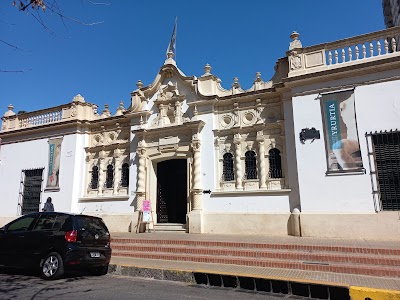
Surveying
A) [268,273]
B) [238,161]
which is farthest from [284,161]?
[268,273]

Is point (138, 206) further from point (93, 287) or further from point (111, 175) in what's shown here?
point (93, 287)

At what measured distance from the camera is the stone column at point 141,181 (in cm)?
1527

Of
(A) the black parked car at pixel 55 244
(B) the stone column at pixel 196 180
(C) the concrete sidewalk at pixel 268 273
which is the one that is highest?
(B) the stone column at pixel 196 180

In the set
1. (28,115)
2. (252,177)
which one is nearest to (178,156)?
(252,177)

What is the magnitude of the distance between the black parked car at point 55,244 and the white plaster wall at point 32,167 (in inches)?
335

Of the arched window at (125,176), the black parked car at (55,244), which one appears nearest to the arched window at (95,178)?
the arched window at (125,176)

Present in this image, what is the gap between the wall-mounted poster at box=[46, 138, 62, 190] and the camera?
1738 centimetres

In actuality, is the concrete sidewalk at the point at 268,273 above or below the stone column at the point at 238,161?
below

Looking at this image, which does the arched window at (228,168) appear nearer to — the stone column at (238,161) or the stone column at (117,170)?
the stone column at (238,161)

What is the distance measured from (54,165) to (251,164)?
1077cm

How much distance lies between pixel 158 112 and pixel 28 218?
8.62 meters

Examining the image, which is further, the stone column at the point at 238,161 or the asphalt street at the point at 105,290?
the stone column at the point at 238,161

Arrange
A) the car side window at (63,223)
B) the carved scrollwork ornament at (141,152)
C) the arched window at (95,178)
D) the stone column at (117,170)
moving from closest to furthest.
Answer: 1. the car side window at (63,223)
2. the carved scrollwork ornament at (141,152)
3. the stone column at (117,170)
4. the arched window at (95,178)

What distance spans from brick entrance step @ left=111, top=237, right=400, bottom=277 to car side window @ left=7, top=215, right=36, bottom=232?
127 inches
